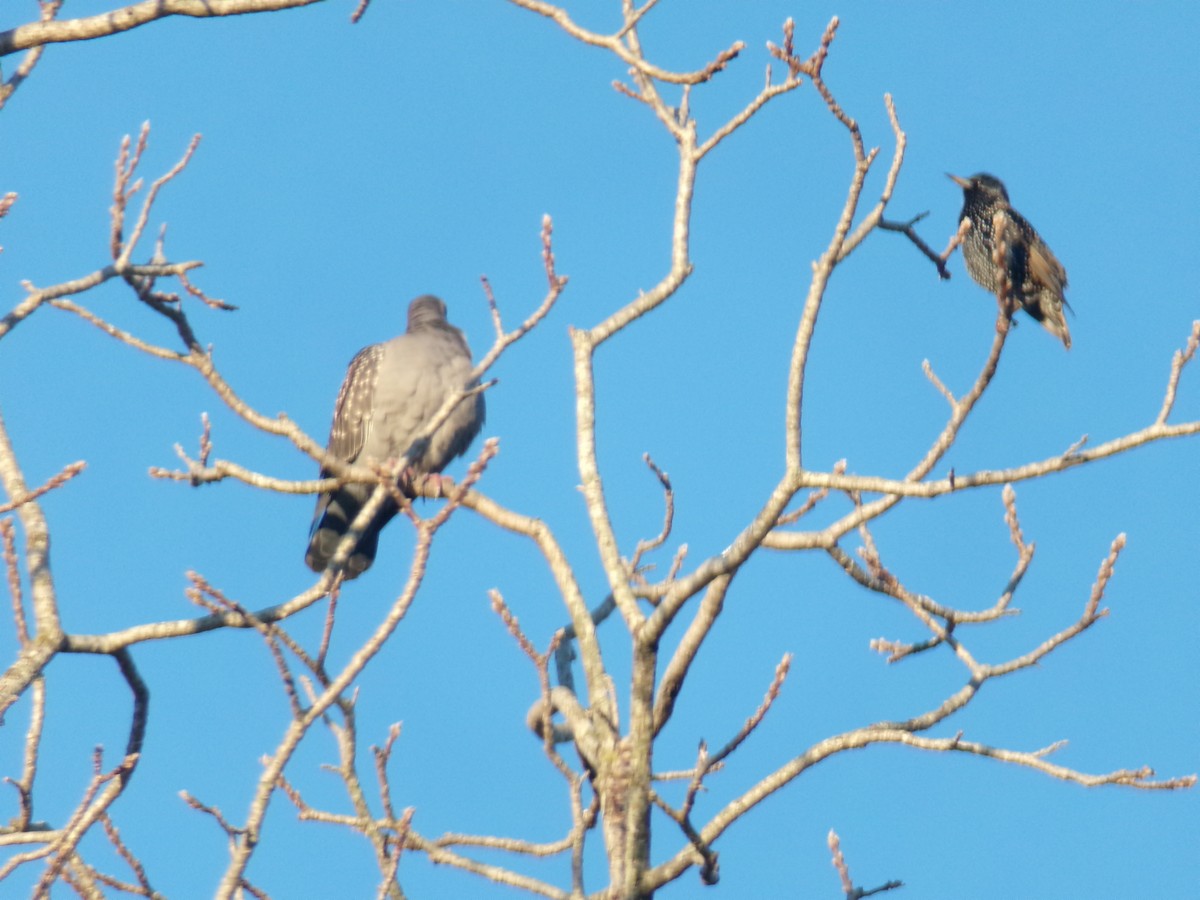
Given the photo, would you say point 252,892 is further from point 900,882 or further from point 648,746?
point 900,882

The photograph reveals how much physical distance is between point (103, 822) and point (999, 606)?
247cm

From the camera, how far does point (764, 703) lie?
3951mm

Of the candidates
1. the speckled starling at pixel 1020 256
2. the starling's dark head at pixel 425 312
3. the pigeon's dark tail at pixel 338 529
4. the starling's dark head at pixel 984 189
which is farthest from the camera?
the starling's dark head at pixel 984 189

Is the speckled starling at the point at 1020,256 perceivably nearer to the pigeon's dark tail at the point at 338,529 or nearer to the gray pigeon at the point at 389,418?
the gray pigeon at the point at 389,418

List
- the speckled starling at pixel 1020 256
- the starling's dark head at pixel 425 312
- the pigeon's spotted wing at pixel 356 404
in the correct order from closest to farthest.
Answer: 1. the pigeon's spotted wing at pixel 356 404
2. the starling's dark head at pixel 425 312
3. the speckled starling at pixel 1020 256

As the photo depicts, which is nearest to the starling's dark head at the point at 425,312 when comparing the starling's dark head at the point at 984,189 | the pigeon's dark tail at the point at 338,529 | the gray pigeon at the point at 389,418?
the gray pigeon at the point at 389,418

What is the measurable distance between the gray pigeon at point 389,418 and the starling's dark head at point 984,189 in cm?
380

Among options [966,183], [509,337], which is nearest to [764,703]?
[509,337]

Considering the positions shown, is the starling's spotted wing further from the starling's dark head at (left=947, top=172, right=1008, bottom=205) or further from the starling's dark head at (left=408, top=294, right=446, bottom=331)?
the starling's dark head at (left=408, top=294, right=446, bottom=331)

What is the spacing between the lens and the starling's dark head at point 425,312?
8.25 meters

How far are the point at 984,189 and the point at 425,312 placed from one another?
3.82 metres

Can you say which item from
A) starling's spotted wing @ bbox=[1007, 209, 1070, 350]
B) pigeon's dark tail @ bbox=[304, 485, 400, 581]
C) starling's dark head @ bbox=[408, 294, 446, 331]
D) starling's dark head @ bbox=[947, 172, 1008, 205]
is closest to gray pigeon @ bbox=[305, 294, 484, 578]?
pigeon's dark tail @ bbox=[304, 485, 400, 581]

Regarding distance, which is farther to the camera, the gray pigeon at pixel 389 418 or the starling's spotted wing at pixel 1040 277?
the starling's spotted wing at pixel 1040 277

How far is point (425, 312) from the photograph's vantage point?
329 inches
